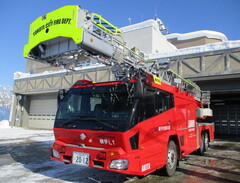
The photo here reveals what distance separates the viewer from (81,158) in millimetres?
4105

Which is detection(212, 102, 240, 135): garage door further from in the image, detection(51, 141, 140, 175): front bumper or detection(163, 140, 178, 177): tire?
detection(51, 141, 140, 175): front bumper

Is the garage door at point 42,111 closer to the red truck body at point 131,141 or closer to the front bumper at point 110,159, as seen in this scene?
the red truck body at point 131,141

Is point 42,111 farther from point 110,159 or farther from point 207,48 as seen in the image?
point 110,159

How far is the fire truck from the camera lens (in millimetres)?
3861

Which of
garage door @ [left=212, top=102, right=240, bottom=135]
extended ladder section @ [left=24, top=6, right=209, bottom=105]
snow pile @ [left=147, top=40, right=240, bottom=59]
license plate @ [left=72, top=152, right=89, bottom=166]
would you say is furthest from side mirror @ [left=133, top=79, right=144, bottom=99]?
garage door @ [left=212, top=102, right=240, bottom=135]

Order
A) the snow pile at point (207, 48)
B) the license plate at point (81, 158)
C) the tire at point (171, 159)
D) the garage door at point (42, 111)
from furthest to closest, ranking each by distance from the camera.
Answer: the garage door at point (42, 111)
the snow pile at point (207, 48)
the tire at point (171, 159)
the license plate at point (81, 158)

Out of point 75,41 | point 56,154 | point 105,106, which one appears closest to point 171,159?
point 105,106

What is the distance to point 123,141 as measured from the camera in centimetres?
380

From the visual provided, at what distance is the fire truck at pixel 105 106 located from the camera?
386 cm

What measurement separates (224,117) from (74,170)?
61.9 feet

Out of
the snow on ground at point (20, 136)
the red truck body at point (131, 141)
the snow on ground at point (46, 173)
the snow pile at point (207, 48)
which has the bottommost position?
the snow on ground at point (20, 136)

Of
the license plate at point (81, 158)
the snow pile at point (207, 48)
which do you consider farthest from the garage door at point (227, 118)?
the license plate at point (81, 158)

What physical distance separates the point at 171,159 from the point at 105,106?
2355 mm

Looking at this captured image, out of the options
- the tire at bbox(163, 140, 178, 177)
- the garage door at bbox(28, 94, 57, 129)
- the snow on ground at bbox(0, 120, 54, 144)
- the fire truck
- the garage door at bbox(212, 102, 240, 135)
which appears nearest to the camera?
the fire truck
